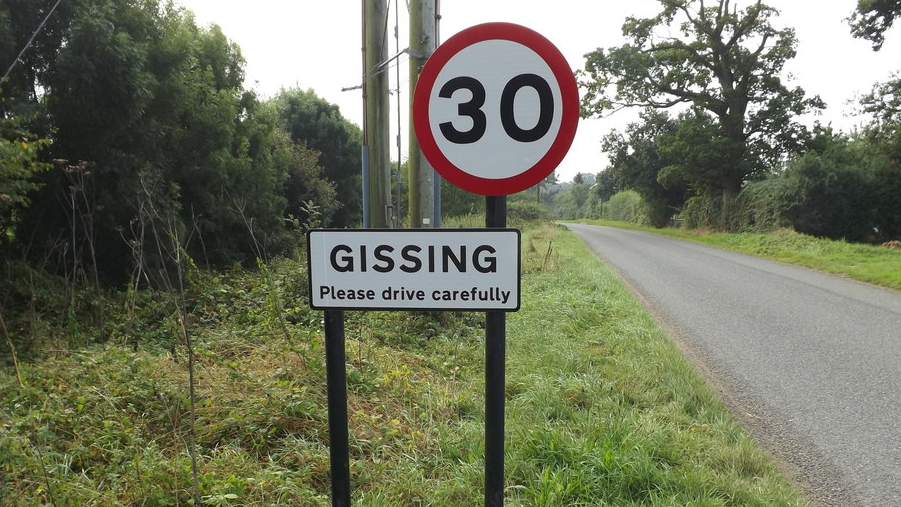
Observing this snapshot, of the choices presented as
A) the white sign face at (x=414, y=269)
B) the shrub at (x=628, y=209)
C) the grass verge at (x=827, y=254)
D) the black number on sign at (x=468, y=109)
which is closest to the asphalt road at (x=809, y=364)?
the grass verge at (x=827, y=254)

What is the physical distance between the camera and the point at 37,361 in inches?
177

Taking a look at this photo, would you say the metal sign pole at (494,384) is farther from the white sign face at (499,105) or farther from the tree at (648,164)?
the tree at (648,164)

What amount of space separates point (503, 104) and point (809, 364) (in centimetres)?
470

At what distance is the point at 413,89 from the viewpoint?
5504 mm

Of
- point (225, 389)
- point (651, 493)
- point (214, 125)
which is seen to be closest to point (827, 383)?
point (651, 493)

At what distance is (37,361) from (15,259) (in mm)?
4662

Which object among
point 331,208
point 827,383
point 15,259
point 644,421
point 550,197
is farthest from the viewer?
point 550,197

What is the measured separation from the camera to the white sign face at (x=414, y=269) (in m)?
1.65

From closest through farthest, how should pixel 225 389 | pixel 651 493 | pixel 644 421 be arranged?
pixel 651 493 → pixel 644 421 → pixel 225 389

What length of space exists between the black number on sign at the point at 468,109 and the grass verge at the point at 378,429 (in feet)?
5.64

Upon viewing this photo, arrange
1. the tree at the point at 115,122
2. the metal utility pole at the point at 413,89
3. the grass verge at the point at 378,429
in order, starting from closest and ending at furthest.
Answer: the grass verge at the point at 378,429 → the metal utility pole at the point at 413,89 → the tree at the point at 115,122

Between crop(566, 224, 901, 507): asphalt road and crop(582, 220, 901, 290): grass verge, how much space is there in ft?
4.17

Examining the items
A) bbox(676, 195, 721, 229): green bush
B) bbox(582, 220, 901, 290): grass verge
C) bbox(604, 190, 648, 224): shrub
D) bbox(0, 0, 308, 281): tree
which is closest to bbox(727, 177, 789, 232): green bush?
bbox(582, 220, 901, 290): grass verge

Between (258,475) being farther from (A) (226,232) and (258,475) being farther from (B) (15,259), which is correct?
(A) (226,232)
